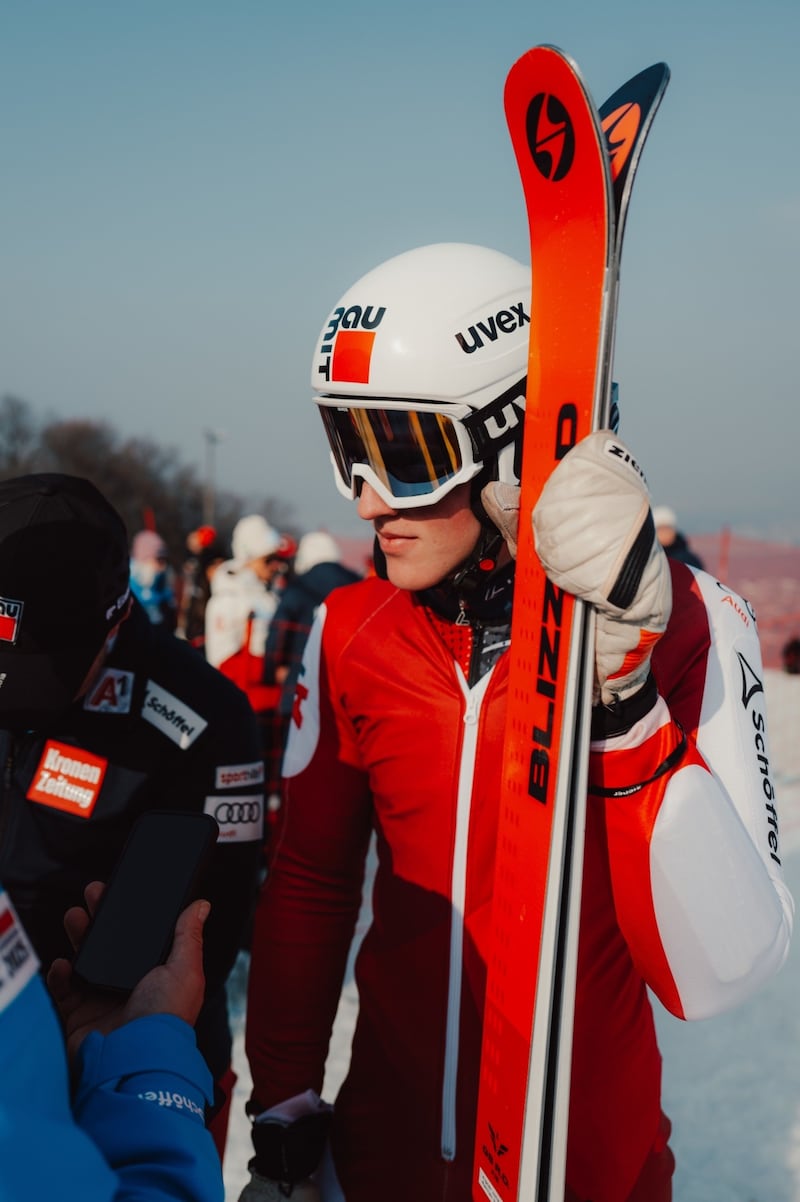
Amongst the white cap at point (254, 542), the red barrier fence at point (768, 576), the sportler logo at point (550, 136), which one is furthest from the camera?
the red barrier fence at point (768, 576)

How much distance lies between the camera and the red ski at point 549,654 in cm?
124

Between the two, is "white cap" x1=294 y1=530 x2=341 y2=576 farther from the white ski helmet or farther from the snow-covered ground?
the white ski helmet

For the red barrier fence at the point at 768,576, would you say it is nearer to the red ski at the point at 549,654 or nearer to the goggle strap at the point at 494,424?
the goggle strap at the point at 494,424

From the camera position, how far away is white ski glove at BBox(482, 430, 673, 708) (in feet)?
3.79

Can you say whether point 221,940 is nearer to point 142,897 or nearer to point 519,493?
point 142,897

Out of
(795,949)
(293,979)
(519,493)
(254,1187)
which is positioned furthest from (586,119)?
(795,949)

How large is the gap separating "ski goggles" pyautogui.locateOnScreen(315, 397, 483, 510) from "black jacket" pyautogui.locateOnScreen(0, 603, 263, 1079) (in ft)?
2.34

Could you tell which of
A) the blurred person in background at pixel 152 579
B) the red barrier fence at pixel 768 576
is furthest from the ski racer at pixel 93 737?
the red barrier fence at pixel 768 576

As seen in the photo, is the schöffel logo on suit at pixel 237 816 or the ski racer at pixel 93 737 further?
the schöffel logo on suit at pixel 237 816

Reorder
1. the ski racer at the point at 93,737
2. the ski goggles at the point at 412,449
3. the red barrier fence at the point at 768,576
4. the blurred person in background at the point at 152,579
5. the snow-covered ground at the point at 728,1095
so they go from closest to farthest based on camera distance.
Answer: the ski goggles at the point at 412,449 → the ski racer at the point at 93,737 → the snow-covered ground at the point at 728,1095 → the blurred person in background at the point at 152,579 → the red barrier fence at the point at 768,576

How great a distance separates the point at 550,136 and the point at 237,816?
4.87 feet

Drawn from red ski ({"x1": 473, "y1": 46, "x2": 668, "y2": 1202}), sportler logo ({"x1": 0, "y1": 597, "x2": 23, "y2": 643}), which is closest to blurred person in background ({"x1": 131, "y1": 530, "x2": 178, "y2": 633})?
sportler logo ({"x1": 0, "y1": 597, "x2": 23, "y2": 643})

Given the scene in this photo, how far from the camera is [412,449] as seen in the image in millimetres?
1677

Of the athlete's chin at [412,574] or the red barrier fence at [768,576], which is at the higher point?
the athlete's chin at [412,574]
